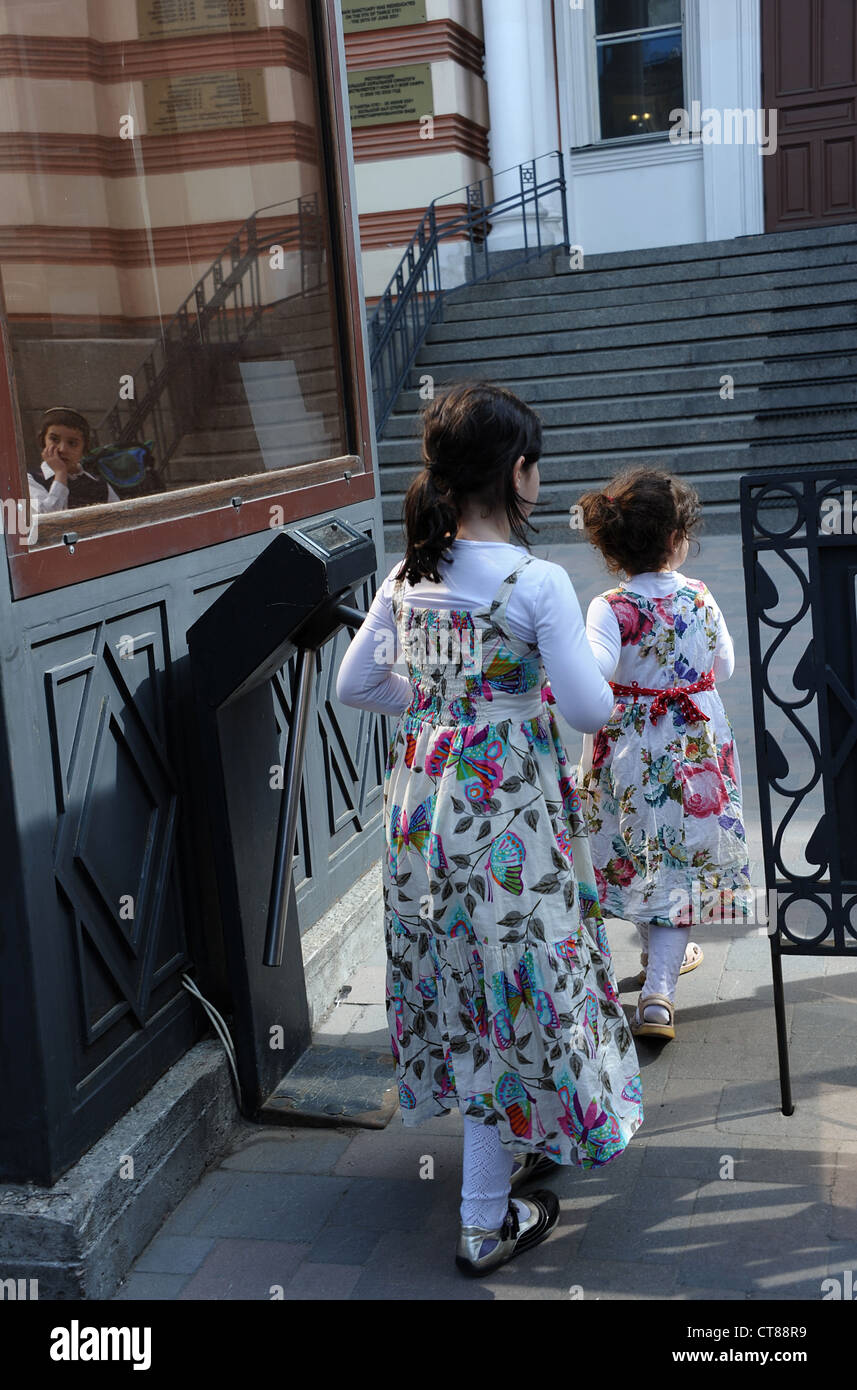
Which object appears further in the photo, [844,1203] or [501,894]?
[844,1203]

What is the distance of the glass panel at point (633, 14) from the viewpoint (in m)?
12.2

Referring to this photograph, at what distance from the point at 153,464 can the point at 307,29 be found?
5.32 feet

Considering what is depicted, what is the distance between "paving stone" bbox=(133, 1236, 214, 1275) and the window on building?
1205cm

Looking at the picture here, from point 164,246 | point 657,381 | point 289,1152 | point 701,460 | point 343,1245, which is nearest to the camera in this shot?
point 343,1245

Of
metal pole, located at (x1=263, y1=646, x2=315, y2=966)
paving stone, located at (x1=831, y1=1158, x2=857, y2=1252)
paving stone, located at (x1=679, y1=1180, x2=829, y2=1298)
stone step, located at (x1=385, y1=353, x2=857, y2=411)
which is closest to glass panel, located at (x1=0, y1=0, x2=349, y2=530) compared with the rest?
metal pole, located at (x1=263, y1=646, x2=315, y2=966)

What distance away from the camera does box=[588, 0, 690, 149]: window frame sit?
12.2 m

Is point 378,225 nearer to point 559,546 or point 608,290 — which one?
point 608,290

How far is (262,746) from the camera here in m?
2.90

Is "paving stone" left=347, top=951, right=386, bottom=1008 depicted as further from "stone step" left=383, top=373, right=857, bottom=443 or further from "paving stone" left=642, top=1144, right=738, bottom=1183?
"stone step" left=383, top=373, right=857, bottom=443

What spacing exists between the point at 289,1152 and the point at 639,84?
12.1 m

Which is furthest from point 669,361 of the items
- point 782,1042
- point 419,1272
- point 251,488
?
point 419,1272

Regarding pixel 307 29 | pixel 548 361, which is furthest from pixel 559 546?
pixel 307 29

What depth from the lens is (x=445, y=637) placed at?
2221 millimetres

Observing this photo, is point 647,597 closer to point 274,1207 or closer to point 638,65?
point 274,1207
